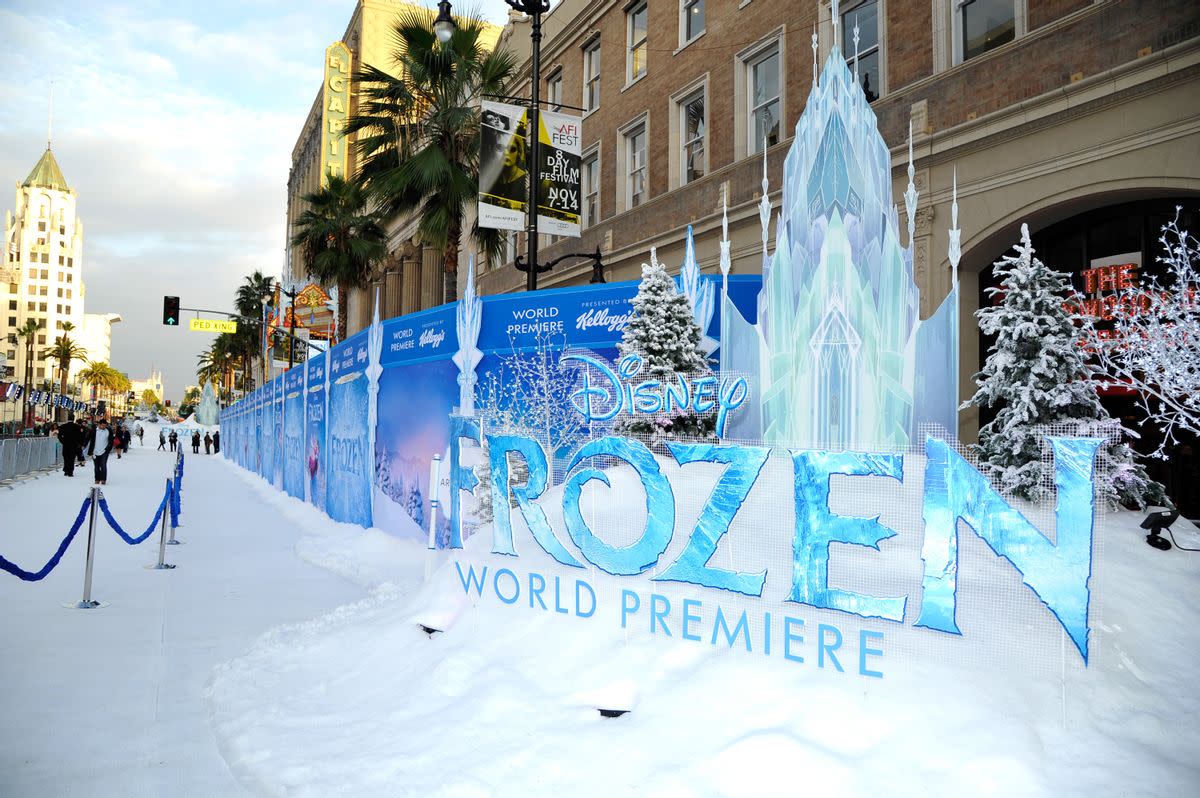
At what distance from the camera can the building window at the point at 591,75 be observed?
970 inches

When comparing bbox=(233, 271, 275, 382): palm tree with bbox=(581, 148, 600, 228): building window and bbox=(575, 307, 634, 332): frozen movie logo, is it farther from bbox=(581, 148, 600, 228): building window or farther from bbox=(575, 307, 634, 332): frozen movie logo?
bbox=(575, 307, 634, 332): frozen movie logo

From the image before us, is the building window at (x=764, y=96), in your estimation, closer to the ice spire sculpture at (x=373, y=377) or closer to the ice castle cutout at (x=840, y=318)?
the ice castle cutout at (x=840, y=318)

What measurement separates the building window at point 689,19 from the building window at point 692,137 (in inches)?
66.9

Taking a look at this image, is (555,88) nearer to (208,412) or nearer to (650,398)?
(650,398)

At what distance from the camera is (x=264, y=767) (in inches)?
183

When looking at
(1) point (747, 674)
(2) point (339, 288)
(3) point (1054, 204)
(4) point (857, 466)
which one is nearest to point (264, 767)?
(1) point (747, 674)

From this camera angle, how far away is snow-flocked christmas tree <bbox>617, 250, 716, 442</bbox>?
1004 cm

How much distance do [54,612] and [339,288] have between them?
26.5 m

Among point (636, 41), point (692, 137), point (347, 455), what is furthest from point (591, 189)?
point (347, 455)

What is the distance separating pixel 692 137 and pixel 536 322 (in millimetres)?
11493

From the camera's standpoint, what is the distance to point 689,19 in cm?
2080

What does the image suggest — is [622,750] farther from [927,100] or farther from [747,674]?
[927,100]

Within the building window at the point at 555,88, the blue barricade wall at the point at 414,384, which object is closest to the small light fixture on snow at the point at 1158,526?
the blue barricade wall at the point at 414,384

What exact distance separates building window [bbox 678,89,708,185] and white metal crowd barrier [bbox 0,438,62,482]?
21794 mm
